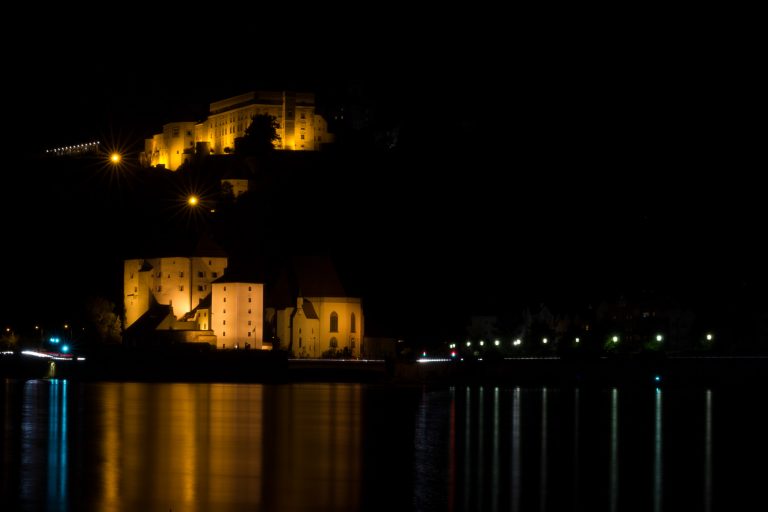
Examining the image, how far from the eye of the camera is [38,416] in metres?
47.2

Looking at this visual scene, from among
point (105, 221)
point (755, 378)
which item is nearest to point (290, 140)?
point (105, 221)

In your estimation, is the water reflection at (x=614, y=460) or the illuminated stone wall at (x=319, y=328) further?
the illuminated stone wall at (x=319, y=328)

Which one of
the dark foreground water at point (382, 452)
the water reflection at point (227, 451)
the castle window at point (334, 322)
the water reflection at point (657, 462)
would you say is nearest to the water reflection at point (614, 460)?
the dark foreground water at point (382, 452)

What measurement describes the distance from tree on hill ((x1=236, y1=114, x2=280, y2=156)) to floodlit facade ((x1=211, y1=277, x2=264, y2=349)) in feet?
122

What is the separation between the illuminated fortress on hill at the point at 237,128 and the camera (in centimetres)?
11894

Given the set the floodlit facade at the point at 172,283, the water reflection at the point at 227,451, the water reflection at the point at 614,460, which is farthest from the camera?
the floodlit facade at the point at 172,283

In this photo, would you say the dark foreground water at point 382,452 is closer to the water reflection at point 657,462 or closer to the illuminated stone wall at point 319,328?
the water reflection at point 657,462

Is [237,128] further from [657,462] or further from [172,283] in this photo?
[657,462]

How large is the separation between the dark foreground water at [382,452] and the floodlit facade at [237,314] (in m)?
17.9

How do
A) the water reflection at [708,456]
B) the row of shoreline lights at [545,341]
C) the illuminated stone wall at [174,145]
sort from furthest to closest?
the illuminated stone wall at [174,145] < the row of shoreline lights at [545,341] < the water reflection at [708,456]

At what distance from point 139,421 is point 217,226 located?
174 feet

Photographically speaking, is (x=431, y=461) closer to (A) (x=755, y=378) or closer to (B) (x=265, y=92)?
(A) (x=755, y=378)

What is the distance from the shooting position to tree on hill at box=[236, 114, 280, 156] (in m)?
114

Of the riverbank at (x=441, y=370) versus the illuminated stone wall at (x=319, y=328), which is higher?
the illuminated stone wall at (x=319, y=328)
